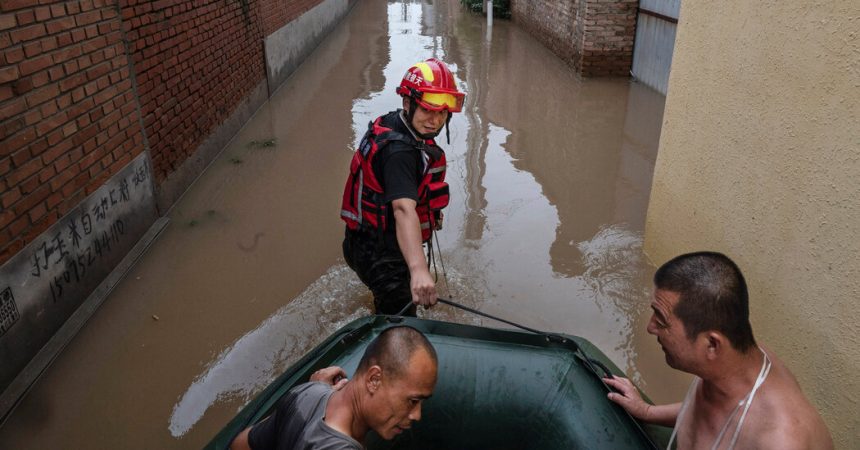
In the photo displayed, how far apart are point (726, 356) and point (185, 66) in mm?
5508

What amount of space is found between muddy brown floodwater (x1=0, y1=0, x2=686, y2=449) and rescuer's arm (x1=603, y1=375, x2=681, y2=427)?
4.44 feet

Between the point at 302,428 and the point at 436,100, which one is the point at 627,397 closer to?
the point at 302,428

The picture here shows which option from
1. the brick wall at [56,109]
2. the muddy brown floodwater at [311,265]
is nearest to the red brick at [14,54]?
the brick wall at [56,109]

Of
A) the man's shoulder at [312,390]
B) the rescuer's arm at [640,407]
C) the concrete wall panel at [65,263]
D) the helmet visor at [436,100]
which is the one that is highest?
the helmet visor at [436,100]

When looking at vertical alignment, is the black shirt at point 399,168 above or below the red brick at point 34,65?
below

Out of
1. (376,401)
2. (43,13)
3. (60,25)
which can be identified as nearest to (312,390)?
(376,401)

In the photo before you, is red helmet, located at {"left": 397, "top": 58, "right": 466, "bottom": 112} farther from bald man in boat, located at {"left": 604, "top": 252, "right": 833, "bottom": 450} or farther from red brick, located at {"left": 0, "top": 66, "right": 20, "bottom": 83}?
red brick, located at {"left": 0, "top": 66, "right": 20, "bottom": 83}

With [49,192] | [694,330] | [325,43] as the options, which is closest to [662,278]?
[694,330]

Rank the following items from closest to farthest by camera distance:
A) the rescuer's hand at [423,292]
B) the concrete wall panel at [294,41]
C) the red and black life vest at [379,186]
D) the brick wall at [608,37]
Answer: the rescuer's hand at [423,292] < the red and black life vest at [379,186] < the concrete wall panel at [294,41] < the brick wall at [608,37]

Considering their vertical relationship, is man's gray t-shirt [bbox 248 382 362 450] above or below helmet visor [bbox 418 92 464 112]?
below

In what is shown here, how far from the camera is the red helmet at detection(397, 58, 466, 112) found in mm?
2600

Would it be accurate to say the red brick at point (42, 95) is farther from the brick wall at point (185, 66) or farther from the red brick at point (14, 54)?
the brick wall at point (185, 66)

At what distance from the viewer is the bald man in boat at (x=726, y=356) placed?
160cm

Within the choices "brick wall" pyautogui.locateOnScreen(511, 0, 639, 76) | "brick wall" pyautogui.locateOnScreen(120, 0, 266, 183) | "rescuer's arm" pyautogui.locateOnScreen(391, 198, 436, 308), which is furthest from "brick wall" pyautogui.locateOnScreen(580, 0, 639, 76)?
"rescuer's arm" pyautogui.locateOnScreen(391, 198, 436, 308)
